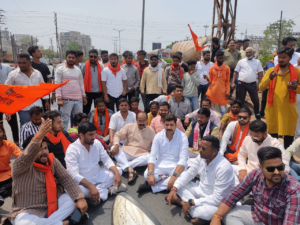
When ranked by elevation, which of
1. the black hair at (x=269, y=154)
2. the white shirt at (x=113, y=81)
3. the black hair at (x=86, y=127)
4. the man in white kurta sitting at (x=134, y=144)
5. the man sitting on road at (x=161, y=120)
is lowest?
the man in white kurta sitting at (x=134, y=144)

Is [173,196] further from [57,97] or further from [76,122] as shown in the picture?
[57,97]

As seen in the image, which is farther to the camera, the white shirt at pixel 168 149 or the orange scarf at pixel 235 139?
the orange scarf at pixel 235 139

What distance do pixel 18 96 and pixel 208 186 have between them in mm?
2856

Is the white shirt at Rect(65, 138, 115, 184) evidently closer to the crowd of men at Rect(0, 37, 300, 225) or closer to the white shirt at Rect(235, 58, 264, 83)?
the crowd of men at Rect(0, 37, 300, 225)

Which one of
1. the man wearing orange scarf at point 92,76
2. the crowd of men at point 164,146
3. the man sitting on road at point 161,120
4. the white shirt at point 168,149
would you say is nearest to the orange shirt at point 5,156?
the crowd of men at point 164,146

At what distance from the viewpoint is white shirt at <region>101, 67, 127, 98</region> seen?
6020 millimetres

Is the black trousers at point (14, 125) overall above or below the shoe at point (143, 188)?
above

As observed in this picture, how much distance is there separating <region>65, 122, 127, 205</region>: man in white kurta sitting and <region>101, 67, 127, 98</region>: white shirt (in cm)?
254

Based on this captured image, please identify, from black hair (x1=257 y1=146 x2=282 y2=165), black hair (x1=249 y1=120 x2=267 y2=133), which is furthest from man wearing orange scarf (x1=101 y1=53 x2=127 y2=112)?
black hair (x1=257 y1=146 x2=282 y2=165)

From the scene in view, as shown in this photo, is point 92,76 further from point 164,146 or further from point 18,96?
point 164,146

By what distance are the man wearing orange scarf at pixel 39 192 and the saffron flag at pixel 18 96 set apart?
0.70 m

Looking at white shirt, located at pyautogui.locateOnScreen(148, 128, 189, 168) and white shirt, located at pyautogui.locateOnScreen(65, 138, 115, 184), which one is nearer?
white shirt, located at pyautogui.locateOnScreen(65, 138, 115, 184)

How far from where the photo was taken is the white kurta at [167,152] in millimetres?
3986

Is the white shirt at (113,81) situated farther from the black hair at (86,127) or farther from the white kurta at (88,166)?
the black hair at (86,127)
